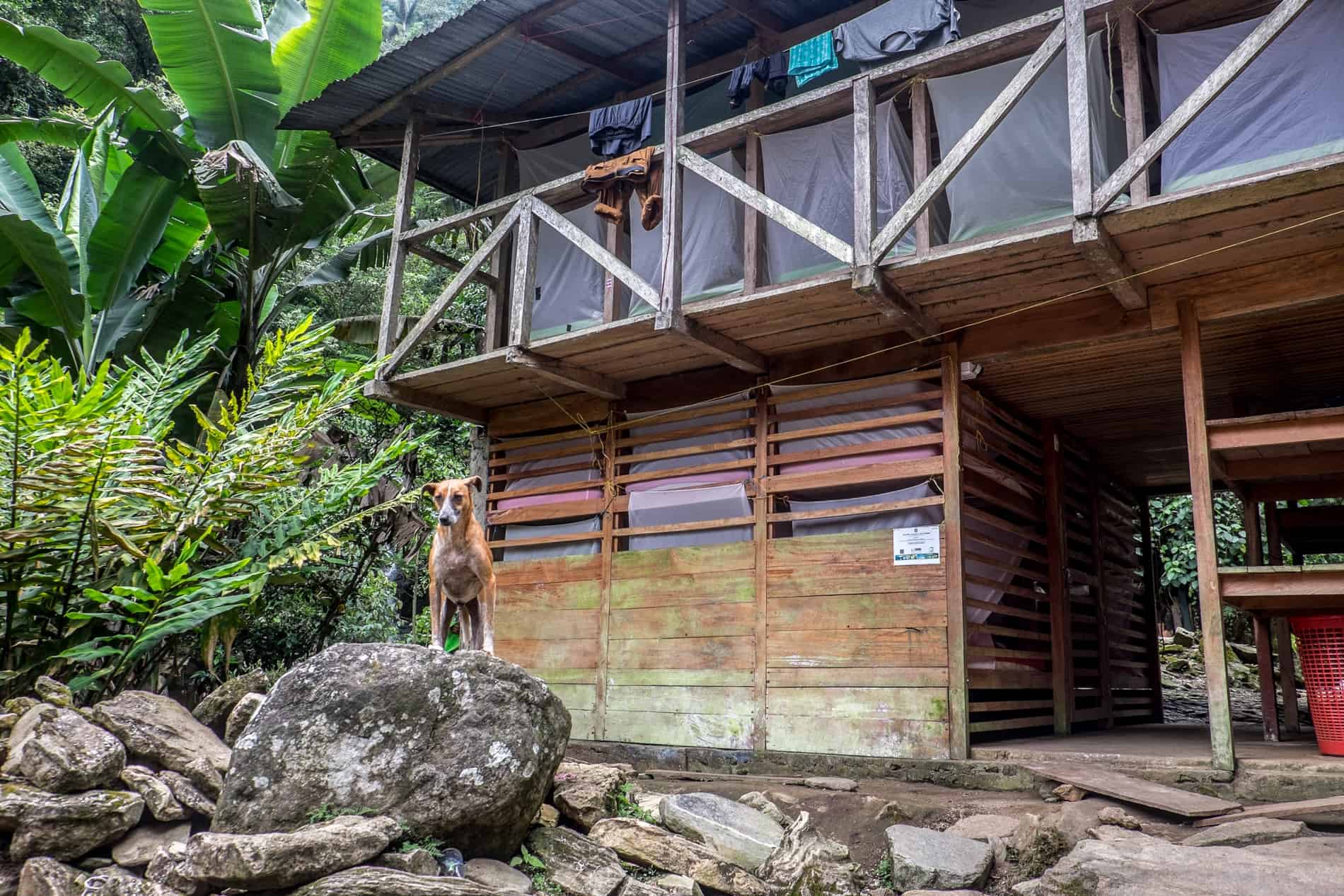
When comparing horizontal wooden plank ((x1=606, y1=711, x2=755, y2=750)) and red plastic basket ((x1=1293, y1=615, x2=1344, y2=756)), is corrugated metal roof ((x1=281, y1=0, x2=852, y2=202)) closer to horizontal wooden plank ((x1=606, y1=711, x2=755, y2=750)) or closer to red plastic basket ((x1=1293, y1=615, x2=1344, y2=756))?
horizontal wooden plank ((x1=606, y1=711, x2=755, y2=750))

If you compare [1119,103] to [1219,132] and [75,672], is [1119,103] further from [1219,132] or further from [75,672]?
[75,672]

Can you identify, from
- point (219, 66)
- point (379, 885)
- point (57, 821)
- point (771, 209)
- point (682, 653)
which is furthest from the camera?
point (219, 66)

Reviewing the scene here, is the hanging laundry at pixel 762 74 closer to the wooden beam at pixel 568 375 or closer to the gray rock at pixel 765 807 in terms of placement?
the wooden beam at pixel 568 375

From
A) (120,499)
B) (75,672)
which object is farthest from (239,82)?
(75,672)

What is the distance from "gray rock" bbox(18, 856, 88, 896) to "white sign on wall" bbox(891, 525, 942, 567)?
5441 mm

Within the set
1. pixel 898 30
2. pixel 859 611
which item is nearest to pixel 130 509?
pixel 859 611

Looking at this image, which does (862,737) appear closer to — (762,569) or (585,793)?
(762,569)

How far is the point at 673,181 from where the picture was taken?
761cm

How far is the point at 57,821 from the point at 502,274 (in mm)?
6671

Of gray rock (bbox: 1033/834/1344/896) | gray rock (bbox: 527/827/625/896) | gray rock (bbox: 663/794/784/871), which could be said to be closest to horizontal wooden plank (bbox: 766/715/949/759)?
gray rock (bbox: 663/794/784/871)

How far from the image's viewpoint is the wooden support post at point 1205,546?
617 cm

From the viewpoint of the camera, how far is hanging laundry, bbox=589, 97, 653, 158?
8445 millimetres

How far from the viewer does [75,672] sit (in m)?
6.72

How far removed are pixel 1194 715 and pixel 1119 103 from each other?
884cm
